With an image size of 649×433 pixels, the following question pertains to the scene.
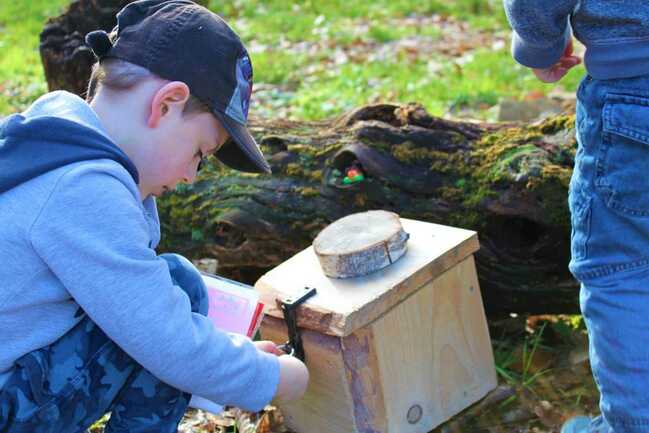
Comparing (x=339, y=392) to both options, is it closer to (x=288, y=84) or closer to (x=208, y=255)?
(x=208, y=255)

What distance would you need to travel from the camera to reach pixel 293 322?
2.43m

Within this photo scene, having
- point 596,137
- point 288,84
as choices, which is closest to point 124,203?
point 596,137

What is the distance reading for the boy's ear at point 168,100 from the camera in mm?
1911

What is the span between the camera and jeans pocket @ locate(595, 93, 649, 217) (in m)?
1.95

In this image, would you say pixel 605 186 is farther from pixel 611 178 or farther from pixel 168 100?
pixel 168 100

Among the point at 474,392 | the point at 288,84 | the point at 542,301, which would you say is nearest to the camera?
the point at 474,392

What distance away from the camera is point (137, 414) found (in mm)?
2125

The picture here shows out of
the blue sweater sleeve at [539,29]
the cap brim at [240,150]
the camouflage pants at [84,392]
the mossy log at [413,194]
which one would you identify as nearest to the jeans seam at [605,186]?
the blue sweater sleeve at [539,29]

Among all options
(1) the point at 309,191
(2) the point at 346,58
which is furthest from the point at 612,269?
(2) the point at 346,58

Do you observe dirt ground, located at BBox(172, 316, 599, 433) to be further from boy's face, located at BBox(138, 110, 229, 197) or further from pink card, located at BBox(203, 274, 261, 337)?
boy's face, located at BBox(138, 110, 229, 197)

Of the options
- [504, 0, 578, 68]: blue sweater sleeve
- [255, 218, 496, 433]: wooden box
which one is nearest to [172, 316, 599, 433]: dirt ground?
[255, 218, 496, 433]: wooden box

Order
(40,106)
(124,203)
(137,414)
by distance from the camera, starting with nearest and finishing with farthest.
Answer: (124,203) → (40,106) → (137,414)

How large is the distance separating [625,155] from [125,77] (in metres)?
1.14

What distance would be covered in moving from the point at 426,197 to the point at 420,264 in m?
0.50
